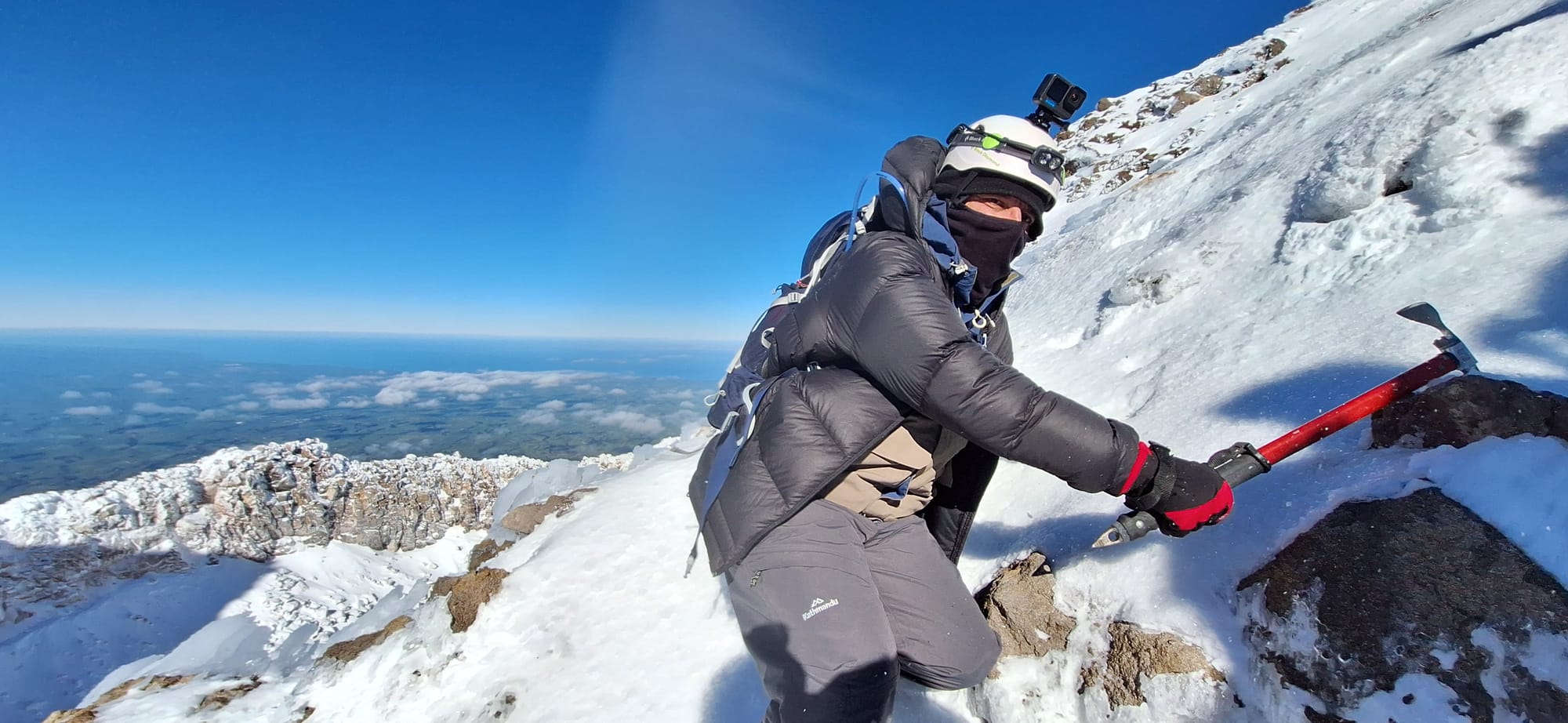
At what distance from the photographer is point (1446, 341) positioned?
107 inches

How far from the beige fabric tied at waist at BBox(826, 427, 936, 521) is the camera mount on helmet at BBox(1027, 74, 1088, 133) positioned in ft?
7.20

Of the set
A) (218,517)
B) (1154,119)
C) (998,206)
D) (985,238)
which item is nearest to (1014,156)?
(998,206)

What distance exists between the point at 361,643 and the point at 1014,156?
6524mm

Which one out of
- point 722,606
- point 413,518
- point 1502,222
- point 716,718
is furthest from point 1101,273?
point 413,518

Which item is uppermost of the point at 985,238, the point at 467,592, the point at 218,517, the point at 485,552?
the point at 985,238

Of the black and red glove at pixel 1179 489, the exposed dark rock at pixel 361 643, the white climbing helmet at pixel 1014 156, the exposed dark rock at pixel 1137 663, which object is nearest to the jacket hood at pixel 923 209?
the white climbing helmet at pixel 1014 156

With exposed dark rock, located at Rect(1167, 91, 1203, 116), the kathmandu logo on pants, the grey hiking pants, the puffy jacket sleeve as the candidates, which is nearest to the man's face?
the puffy jacket sleeve

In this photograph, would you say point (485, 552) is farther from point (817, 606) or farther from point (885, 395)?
A: point (885, 395)

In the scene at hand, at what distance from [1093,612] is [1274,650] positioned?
0.80m

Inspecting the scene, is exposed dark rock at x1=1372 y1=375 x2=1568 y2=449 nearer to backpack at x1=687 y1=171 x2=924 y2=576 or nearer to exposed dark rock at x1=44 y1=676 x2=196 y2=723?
backpack at x1=687 y1=171 x2=924 y2=576

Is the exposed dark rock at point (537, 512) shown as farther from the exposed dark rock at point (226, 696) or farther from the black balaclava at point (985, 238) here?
the black balaclava at point (985, 238)

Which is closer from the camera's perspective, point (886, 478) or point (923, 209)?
point (923, 209)

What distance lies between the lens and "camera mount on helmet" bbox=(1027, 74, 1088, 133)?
358cm

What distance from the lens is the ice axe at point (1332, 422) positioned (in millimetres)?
2674
